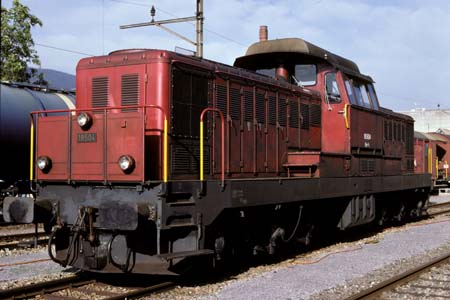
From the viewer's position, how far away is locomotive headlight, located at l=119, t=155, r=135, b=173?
650cm

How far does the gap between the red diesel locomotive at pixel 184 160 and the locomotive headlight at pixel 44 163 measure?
0.06 ft

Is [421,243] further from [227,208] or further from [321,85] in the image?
[227,208]

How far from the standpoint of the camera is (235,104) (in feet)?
27.5

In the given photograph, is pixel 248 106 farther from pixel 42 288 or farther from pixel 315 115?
pixel 42 288

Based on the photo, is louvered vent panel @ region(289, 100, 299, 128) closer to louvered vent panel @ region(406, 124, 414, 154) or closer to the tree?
louvered vent panel @ region(406, 124, 414, 154)

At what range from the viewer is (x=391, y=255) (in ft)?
31.8

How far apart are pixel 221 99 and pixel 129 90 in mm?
1465

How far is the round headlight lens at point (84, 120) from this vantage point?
690 centimetres

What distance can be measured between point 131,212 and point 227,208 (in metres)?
1.59

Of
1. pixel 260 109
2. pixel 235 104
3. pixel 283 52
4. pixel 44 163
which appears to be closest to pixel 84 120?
pixel 44 163

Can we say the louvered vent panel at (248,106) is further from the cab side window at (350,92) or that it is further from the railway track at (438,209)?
the railway track at (438,209)

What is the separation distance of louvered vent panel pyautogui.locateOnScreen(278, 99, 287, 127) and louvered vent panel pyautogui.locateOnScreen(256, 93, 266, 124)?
1.61 ft

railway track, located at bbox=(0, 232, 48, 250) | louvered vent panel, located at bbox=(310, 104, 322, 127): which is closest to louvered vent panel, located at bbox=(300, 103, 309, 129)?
louvered vent panel, located at bbox=(310, 104, 322, 127)

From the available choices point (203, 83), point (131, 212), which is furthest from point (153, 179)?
point (203, 83)
